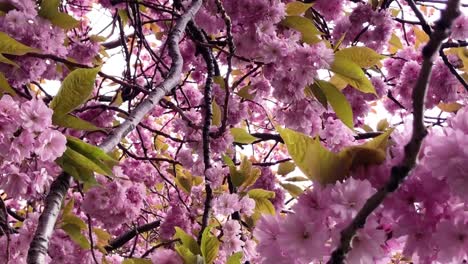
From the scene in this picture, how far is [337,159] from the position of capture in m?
0.96

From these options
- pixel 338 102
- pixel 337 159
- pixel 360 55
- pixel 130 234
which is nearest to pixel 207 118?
pixel 338 102

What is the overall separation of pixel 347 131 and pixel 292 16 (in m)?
0.65

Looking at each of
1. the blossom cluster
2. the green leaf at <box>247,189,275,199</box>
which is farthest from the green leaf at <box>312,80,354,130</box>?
the blossom cluster

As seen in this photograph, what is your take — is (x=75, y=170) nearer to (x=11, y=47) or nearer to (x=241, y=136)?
(x=11, y=47)

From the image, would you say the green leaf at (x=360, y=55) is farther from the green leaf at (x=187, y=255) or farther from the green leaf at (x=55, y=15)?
the green leaf at (x=55, y=15)

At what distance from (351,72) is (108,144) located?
893 mm

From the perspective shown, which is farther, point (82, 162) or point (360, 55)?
point (360, 55)

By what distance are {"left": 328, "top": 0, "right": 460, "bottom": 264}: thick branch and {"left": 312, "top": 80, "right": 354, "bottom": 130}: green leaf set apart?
4.13 ft

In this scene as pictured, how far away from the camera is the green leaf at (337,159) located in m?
0.95

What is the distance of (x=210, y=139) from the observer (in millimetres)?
2275

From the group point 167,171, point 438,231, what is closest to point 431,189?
point 438,231

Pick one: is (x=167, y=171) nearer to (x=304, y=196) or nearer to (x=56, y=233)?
(x=56, y=233)

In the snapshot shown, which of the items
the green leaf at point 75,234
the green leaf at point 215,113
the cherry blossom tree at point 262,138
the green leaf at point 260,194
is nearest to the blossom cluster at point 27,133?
the cherry blossom tree at point 262,138

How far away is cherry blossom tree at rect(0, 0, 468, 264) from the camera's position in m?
0.89
